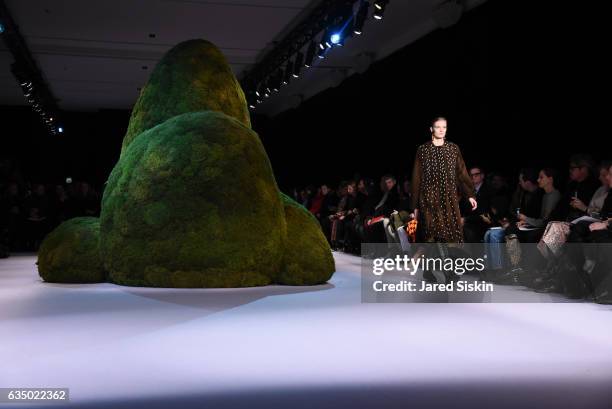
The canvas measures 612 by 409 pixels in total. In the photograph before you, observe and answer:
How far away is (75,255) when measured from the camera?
737 cm

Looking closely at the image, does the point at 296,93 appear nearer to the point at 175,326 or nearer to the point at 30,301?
the point at 30,301

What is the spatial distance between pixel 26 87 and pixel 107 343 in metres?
11.2

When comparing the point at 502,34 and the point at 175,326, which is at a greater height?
the point at 502,34

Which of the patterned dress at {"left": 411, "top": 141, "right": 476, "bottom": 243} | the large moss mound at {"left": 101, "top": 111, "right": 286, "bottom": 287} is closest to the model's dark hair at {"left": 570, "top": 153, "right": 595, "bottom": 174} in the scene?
the patterned dress at {"left": 411, "top": 141, "right": 476, "bottom": 243}

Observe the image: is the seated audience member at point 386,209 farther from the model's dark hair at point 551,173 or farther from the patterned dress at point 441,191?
the patterned dress at point 441,191

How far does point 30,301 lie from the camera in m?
6.14

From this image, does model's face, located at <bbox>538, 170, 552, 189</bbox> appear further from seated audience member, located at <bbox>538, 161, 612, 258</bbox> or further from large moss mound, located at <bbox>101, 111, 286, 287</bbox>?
large moss mound, located at <bbox>101, 111, 286, 287</bbox>

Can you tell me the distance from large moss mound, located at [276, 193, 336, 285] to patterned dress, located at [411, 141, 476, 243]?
1346mm

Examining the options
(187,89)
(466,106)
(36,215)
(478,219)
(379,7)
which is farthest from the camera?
(36,215)

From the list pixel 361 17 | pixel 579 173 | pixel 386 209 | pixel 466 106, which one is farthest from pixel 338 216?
pixel 579 173

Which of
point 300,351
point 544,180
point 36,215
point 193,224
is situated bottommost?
point 300,351

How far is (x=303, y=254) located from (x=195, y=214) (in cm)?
123

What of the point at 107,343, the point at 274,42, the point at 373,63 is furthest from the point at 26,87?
the point at 107,343

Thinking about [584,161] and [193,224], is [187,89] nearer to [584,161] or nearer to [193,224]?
[193,224]
